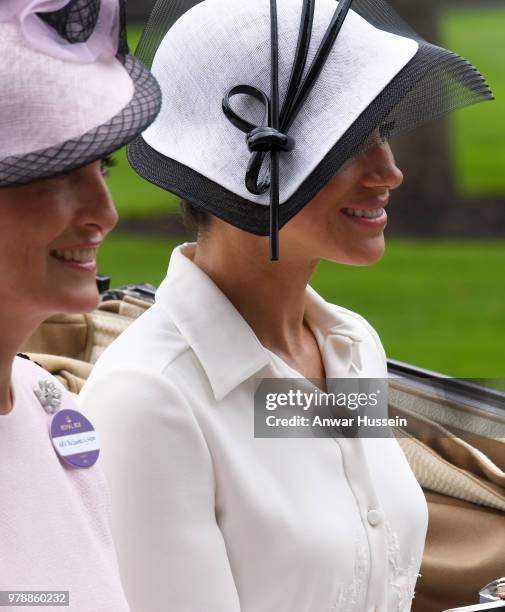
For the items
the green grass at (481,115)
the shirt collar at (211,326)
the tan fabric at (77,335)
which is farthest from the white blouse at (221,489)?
the green grass at (481,115)

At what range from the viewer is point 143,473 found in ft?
5.54

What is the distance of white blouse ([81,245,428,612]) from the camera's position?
5.52ft

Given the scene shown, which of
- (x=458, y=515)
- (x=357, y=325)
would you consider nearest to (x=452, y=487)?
(x=458, y=515)

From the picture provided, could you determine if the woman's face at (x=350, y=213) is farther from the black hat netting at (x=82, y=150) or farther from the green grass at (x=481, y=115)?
the green grass at (x=481, y=115)

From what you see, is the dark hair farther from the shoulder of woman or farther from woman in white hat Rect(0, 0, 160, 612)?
woman in white hat Rect(0, 0, 160, 612)

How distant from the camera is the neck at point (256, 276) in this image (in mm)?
1894

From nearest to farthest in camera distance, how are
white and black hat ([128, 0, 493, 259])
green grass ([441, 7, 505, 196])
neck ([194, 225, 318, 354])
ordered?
1. white and black hat ([128, 0, 493, 259])
2. neck ([194, 225, 318, 354])
3. green grass ([441, 7, 505, 196])

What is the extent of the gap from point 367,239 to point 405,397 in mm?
619

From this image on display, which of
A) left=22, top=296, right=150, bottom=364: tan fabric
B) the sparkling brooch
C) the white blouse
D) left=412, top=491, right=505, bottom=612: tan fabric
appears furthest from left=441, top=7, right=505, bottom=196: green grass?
the sparkling brooch

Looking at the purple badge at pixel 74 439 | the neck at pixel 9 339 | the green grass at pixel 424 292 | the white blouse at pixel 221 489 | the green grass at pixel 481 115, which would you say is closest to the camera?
the neck at pixel 9 339

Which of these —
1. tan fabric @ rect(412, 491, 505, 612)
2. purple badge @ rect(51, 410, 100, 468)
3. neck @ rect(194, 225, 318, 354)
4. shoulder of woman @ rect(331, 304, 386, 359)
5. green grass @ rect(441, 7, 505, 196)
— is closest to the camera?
purple badge @ rect(51, 410, 100, 468)

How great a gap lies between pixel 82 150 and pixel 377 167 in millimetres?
616

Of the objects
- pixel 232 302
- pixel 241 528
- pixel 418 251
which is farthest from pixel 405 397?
pixel 418 251

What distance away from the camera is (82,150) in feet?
4.41
